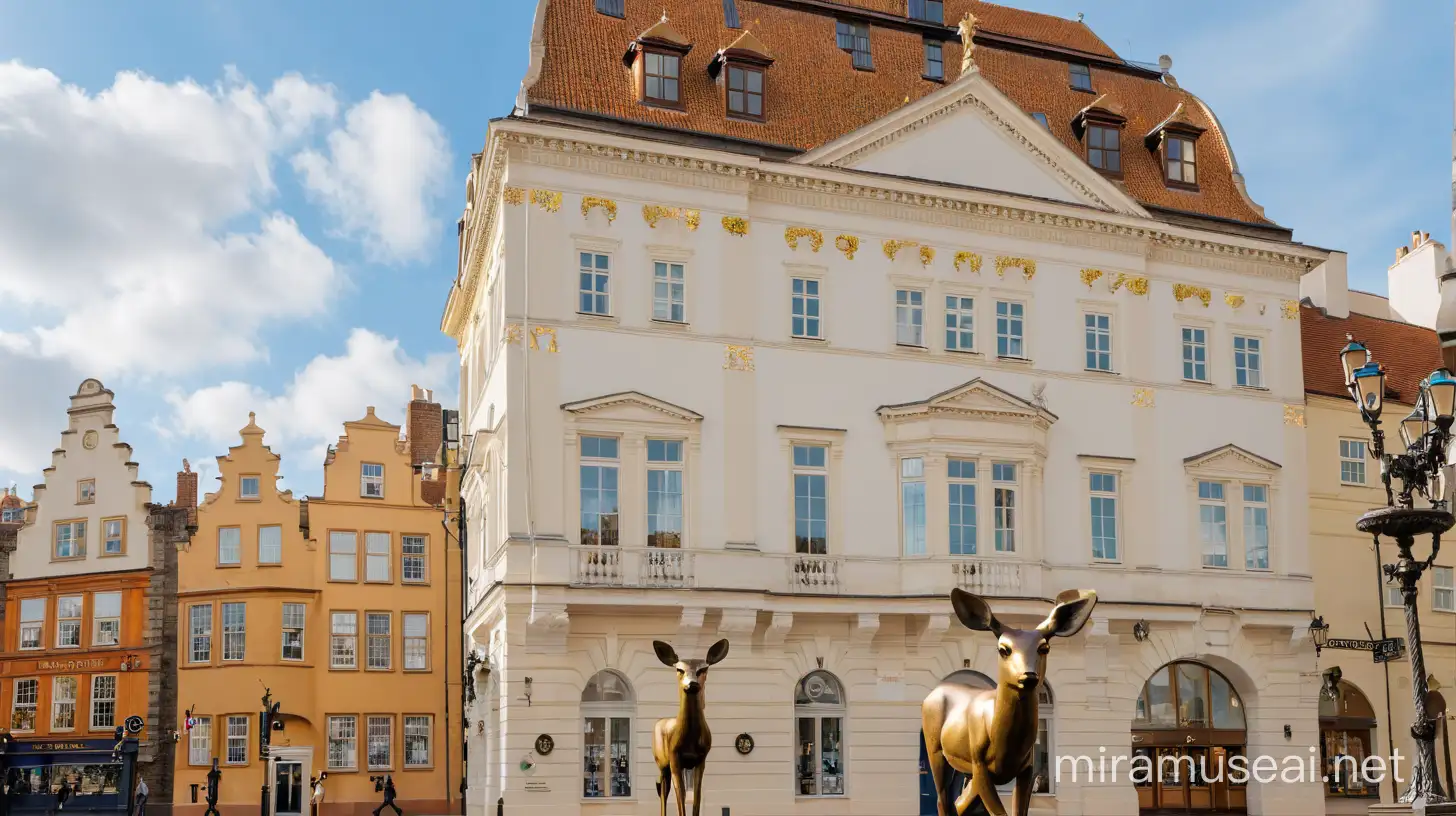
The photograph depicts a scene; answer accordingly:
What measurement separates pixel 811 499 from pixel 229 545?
25.1 metres

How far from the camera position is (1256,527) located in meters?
40.5

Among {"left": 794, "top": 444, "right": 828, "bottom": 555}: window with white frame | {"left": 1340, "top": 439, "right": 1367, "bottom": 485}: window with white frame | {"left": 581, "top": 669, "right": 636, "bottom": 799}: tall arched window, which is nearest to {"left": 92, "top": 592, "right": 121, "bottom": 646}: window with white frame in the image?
{"left": 581, "top": 669, "right": 636, "bottom": 799}: tall arched window

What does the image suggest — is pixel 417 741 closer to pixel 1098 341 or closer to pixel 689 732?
pixel 1098 341

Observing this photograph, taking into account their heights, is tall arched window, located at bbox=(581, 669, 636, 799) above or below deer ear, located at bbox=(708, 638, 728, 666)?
below

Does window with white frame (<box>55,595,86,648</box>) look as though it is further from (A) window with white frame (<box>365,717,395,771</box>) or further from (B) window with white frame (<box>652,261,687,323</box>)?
(B) window with white frame (<box>652,261,687,323</box>)

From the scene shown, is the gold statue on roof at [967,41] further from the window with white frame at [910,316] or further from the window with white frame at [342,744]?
the window with white frame at [342,744]

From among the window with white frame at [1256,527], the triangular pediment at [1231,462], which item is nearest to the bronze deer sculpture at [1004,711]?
the triangular pediment at [1231,462]

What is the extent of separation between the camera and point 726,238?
118 feet

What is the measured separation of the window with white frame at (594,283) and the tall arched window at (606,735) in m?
7.98

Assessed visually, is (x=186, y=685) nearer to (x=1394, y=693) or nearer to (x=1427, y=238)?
(x=1394, y=693)

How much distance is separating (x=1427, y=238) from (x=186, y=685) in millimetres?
43853

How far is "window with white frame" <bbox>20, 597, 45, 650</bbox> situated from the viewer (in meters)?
55.5

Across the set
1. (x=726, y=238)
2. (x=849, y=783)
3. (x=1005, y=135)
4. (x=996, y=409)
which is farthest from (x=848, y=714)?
(x=1005, y=135)

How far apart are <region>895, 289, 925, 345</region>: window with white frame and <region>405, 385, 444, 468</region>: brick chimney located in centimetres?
2554
